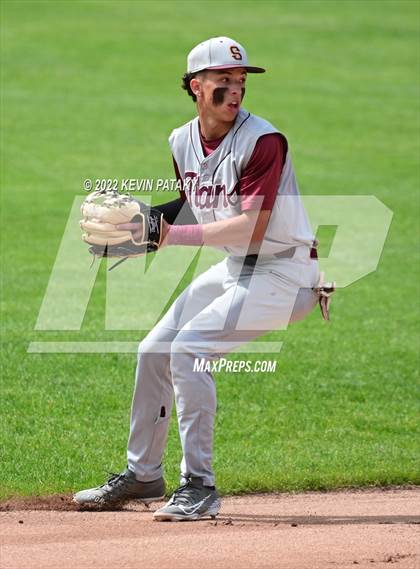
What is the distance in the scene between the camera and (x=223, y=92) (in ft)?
24.4

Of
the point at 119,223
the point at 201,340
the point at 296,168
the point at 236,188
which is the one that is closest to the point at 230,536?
the point at 201,340

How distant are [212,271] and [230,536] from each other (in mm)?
1974

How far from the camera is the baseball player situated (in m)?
7.25

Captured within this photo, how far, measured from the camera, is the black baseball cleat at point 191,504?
283 inches

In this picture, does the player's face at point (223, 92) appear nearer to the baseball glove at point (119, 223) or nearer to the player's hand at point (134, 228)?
the baseball glove at point (119, 223)

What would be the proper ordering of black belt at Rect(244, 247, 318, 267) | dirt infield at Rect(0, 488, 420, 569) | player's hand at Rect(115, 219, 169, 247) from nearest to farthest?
dirt infield at Rect(0, 488, 420, 569) → player's hand at Rect(115, 219, 169, 247) → black belt at Rect(244, 247, 318, 267)

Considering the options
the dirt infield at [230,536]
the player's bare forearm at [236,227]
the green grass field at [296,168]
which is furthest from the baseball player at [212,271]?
the green grass field at [296,168]

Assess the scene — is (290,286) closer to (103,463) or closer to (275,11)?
(103,463)

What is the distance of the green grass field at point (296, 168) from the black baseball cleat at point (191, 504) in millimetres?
1161

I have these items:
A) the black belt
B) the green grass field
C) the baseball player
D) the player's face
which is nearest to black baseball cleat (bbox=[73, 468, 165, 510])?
the baseball player

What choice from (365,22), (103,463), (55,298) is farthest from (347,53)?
(103,463)

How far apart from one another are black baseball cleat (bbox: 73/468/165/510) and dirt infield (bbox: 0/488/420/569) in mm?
92

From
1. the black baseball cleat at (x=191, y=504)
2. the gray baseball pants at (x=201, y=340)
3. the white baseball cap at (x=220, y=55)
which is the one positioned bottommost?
the black baseball cleat at (x=191, y=504)

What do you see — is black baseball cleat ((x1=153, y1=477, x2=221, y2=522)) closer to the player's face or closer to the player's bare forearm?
the player's bare forearm
